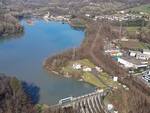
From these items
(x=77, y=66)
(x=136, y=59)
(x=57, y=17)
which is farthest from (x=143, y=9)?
(x=77, y=66)

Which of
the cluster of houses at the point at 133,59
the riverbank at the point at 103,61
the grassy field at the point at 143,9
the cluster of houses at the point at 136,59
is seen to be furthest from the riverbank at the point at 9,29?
the grassy field at the point at 143,9

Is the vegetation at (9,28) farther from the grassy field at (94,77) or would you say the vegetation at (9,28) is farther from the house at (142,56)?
the house at (142,56)

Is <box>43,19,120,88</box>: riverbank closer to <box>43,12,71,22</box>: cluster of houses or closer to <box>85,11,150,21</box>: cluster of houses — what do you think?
<box>85,11,150,21</box>: cluster of houses

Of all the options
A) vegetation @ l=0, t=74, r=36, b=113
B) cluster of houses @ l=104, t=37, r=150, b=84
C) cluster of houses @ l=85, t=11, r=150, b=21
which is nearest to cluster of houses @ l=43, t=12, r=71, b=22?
cluster of houses @ l=85, t=11, r=150, b=21

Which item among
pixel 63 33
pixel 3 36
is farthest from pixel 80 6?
pixel 3 36

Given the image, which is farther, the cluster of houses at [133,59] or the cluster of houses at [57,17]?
the cluster of houses at [57,17]

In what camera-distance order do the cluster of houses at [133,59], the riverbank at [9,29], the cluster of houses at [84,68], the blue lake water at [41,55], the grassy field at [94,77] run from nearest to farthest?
1. the blue lake water at [41,55]
2. the grassy field at [94,77]
3. the cluster of houses at [84,68]
4. the cluster of houses at [133,59]
5. the riverbank at [9,29]

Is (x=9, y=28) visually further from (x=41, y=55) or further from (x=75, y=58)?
(x=75, y=58)
